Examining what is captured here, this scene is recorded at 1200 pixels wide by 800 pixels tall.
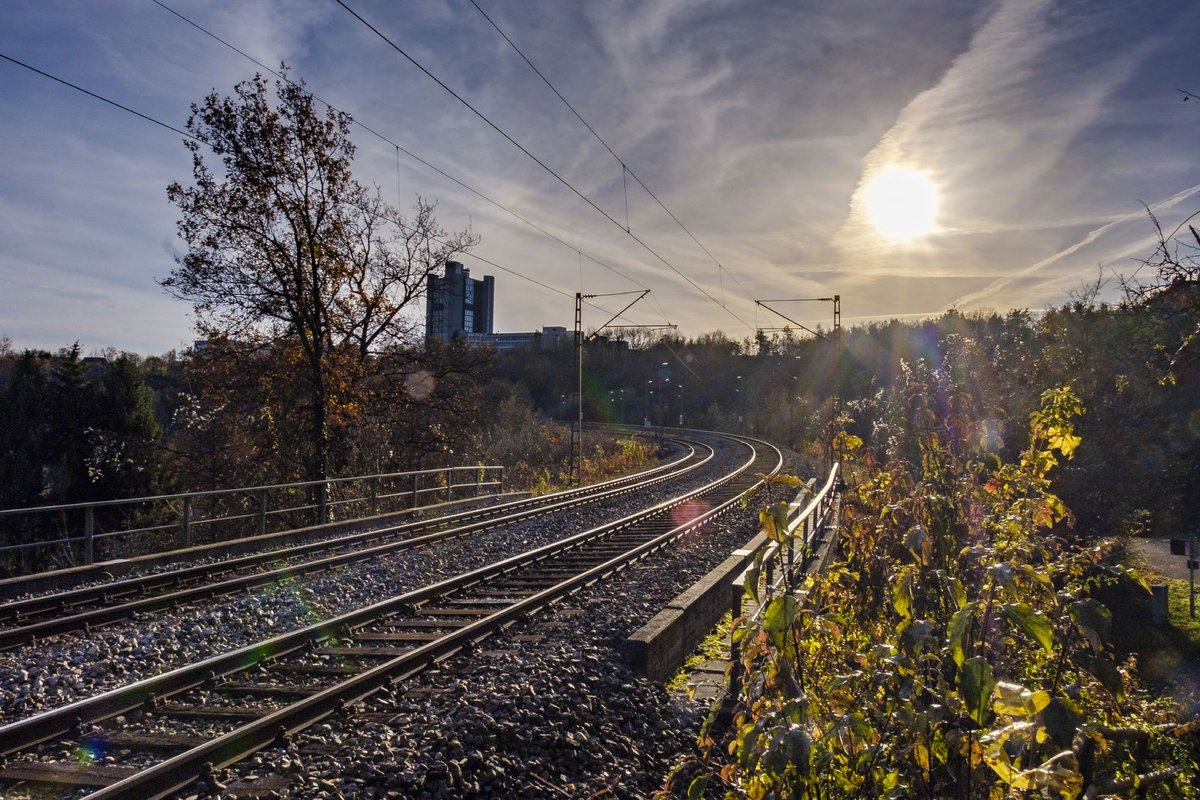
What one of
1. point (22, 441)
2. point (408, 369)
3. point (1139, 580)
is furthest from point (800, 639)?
point (22, 441)

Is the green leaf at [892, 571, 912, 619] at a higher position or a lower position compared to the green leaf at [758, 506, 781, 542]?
lower

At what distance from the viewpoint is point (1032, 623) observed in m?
1.94

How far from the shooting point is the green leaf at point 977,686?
1.94 metres

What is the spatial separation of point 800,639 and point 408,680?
526 cm

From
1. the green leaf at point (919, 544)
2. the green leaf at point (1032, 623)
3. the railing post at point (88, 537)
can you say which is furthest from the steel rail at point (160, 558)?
the green leaf at point (1032, 623)

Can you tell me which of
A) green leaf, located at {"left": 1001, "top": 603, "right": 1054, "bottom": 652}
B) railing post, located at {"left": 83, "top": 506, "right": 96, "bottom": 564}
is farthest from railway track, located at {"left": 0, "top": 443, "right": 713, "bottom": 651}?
green leaf, located at {"left": 1001, "top": 603, "right": 1054, "bottom": 652}

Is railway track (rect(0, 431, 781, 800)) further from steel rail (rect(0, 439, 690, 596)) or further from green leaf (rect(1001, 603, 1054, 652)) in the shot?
green leaf (rect(1001, 603, 1054, 652))

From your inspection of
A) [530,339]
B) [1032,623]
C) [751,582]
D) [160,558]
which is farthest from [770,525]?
[530,339]

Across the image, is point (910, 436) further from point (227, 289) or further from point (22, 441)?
point (22, 441)

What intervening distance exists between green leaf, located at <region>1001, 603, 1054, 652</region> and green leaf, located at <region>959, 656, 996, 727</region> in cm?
13

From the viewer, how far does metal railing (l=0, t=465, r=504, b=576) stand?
18.9 metres

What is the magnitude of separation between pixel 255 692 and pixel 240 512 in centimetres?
2491

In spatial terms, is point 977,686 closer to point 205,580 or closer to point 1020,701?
point 1020,701

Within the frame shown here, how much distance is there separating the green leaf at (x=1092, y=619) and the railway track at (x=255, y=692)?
16.8ft
